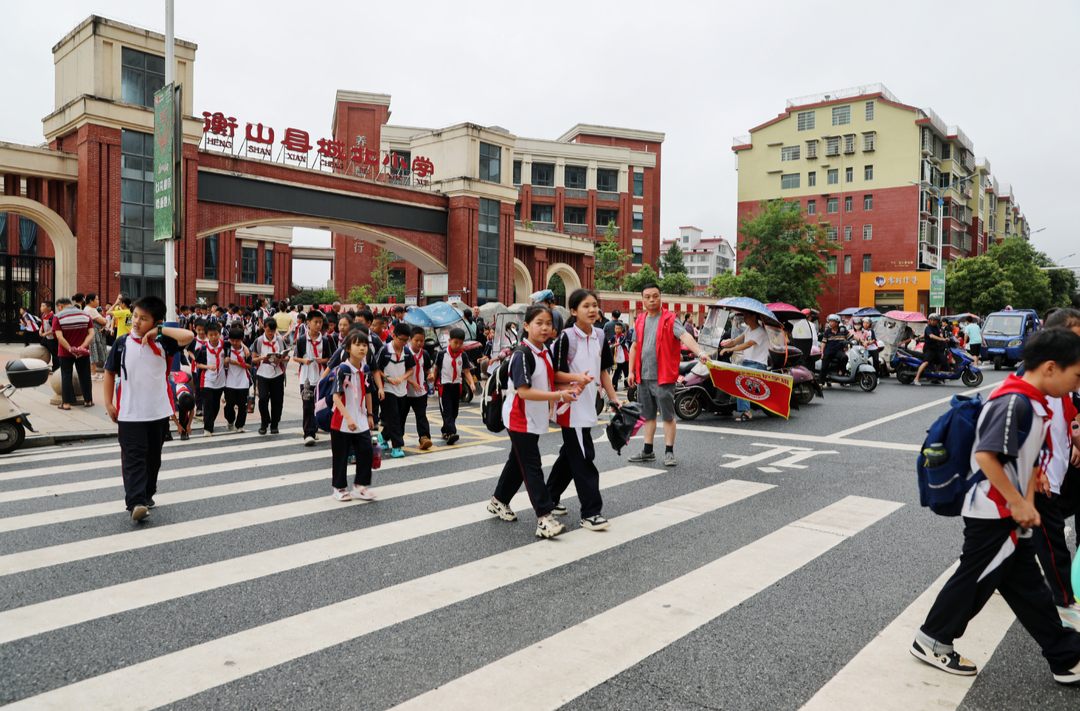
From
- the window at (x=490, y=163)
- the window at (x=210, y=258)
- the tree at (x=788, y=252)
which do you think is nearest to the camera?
the window at (x=490, y=163)

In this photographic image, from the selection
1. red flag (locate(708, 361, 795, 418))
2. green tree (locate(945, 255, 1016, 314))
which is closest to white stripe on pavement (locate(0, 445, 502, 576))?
red flag (locate(708, 361, 795, 418))

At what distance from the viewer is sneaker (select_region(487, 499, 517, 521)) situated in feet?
18.9

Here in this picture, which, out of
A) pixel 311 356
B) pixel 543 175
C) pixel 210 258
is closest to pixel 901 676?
pixel 311 356

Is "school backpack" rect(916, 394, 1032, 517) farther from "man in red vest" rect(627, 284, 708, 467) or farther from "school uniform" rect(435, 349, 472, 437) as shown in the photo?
"school uniform" rect(435, 349, 472, 437)

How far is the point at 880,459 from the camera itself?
8.54 metres

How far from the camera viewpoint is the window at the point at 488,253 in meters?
36.2

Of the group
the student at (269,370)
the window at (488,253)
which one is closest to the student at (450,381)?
the student at (269,370)

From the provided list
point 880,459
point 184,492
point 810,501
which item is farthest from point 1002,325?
point 184,492

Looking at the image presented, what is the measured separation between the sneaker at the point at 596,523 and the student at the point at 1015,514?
2.57 meters

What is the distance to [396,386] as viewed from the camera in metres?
8.67

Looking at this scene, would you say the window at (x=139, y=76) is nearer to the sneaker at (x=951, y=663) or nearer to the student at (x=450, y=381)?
the student at (x=450, y=381)

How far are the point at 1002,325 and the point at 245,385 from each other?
25.9m

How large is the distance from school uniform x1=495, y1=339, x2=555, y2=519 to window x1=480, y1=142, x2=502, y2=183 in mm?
32437

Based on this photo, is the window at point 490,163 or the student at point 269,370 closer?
the student at point 269,370
